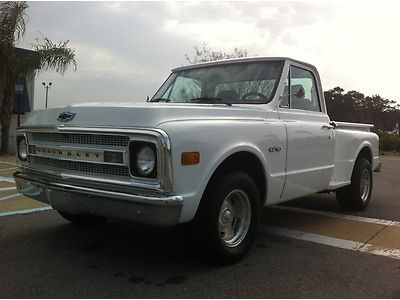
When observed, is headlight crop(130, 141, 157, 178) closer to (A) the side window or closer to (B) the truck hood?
(B) the truck hood

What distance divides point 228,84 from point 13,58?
11.1 metres

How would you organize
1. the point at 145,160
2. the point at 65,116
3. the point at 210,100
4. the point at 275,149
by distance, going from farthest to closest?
1. the point at 210,100
2. the point at 275,149
3. the point at 65,116
4. the point at 145,160

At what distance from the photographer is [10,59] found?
47.2 feet

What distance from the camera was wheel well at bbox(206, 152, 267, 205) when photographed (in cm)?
409

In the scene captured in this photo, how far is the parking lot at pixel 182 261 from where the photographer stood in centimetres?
363

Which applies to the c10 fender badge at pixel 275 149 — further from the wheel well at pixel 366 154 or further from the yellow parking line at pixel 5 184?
the yellow parking line at pixel 5 184

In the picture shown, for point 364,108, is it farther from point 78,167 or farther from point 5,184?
point 78,167

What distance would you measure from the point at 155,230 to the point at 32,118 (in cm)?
181

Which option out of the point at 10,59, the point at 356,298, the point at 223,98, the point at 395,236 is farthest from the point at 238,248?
the point at 10,59

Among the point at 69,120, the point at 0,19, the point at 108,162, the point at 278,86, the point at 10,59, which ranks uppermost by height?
the point at 0,19

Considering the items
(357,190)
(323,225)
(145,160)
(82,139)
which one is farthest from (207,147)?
(357,190)

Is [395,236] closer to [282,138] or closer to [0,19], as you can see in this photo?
[282,138]

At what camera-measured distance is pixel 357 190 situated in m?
6.78

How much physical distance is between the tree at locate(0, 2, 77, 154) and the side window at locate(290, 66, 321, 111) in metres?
10.7
